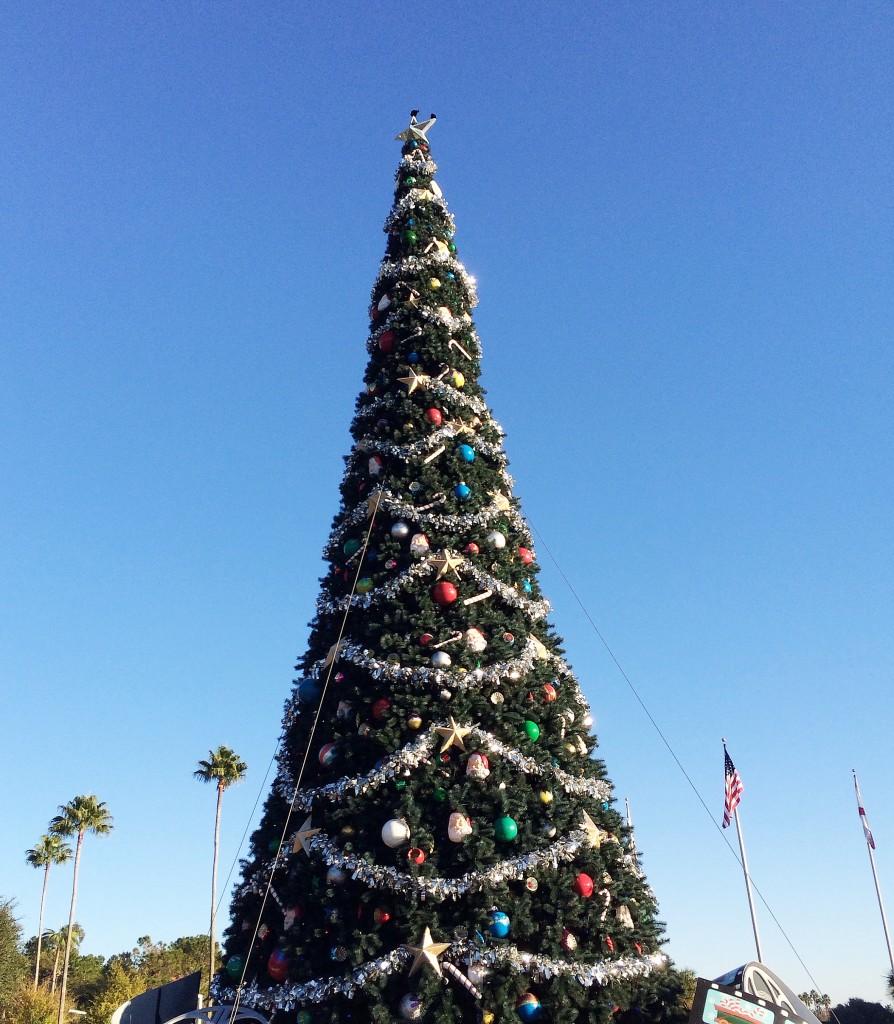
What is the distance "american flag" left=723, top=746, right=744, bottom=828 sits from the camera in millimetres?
17312

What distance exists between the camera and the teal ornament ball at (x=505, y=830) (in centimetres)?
719

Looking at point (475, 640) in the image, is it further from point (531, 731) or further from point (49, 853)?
point (49, 853)

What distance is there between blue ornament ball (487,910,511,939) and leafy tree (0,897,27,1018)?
35745 millimetres

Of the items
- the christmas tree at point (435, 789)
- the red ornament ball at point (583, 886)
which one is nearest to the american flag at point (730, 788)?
the christmas tree at point (435, 789)

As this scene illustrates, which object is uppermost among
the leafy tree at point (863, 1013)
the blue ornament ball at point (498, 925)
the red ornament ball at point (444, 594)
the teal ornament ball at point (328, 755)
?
the red ornament ball at point (444, 594)

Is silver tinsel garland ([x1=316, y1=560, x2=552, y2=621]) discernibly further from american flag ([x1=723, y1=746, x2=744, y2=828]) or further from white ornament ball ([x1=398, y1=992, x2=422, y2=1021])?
american flag ([x1=723, y1=746, x2=744, y2=828])

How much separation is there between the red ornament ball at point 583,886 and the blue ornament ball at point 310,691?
3.48m

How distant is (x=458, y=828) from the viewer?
716 centimetres

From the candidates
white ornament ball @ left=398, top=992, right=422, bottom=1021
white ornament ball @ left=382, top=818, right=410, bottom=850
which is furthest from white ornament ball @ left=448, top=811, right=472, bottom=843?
white ornament ball @ left=398, top=992, right=422, bottom=1021

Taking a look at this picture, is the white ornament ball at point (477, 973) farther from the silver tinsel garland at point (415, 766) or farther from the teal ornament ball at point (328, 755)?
the teal ornament ball at point (328, 755)

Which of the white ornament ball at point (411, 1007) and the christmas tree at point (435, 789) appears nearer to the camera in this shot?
the white ornament ball at point (411, 1007)

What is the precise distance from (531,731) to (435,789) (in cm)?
126

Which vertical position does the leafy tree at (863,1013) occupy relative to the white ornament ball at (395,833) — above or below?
below

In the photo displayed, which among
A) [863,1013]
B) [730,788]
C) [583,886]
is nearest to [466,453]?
[583,886]
